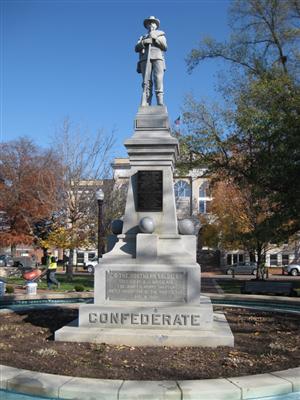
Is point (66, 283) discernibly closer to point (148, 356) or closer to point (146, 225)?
point (146, 225)

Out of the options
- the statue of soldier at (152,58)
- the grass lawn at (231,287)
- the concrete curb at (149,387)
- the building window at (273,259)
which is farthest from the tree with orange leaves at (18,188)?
the concrete curb at (149,387)

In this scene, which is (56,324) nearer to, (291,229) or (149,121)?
(149,121)

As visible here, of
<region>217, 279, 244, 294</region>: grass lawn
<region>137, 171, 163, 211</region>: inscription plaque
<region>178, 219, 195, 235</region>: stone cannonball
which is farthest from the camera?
<region>217, 279, 244, 294</region>: grass lawn

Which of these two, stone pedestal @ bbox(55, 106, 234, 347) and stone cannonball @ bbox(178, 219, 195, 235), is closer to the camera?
stone pedestal @ bbox(55, 106, 234, 347)

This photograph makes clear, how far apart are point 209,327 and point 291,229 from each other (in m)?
13.5

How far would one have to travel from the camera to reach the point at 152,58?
9.64 metres

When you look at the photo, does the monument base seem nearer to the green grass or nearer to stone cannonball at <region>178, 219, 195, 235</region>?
stone cannonball at <region>178, 219, 195, 235</region>

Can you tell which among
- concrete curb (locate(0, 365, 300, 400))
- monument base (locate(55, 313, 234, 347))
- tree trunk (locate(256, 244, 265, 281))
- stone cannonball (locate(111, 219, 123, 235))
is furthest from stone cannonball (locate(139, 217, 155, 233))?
tree trunk (locate(256, 244, 265, 281))

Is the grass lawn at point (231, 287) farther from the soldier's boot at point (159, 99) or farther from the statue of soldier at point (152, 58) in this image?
the statue of soldier at point (152, 58)

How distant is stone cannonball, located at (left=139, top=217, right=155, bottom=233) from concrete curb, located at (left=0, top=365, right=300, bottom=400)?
346cm

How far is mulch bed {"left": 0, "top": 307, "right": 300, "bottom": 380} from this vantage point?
6.00 metres

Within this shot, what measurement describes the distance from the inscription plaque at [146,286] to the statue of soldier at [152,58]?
347 centimetres

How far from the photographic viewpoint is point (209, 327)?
786 centimetres

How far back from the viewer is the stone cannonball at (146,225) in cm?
849
